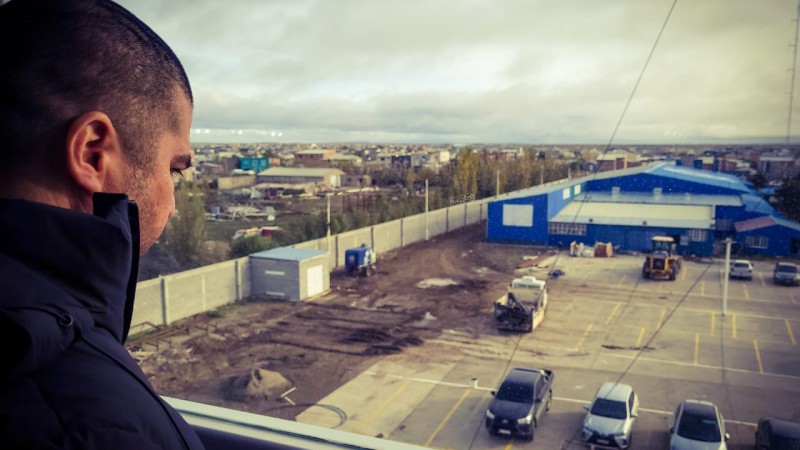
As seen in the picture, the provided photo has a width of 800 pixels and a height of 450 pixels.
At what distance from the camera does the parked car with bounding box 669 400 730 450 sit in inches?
65.0

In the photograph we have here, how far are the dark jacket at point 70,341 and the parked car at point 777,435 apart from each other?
1.39m

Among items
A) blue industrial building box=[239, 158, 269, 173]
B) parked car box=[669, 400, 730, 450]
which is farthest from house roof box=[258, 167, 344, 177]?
parked car box=[669, 400, 730, 450]

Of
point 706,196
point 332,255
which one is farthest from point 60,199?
point 332,255

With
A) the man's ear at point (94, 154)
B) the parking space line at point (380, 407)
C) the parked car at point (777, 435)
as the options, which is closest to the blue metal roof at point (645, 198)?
the parked car at point (777, 435)

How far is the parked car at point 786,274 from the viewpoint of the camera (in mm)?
1669

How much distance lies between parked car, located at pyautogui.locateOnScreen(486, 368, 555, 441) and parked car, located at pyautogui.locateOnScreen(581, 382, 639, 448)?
0.59 feet

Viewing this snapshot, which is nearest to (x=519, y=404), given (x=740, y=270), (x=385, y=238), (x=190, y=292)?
(x=740, y=270)

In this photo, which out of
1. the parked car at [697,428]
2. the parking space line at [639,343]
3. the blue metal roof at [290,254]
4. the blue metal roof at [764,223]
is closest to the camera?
the blue metal roof at [764,223]

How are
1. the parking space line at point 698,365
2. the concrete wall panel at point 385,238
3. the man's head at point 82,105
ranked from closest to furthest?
the man's head at point 82,105
the parking space line at point 698,365
the concrete wall panel at point 385,238

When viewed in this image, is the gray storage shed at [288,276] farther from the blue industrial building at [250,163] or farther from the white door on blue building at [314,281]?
the blue industrial building at [250,163]

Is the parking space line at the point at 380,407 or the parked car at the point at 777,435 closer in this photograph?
the parked car at the point at 777,435

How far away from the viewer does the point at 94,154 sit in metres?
0.42

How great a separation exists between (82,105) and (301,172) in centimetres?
379

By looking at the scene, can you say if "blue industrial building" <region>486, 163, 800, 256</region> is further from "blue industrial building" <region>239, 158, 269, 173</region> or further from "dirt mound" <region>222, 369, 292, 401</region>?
"dirt mound" <region>222, 369, 292, 401</region>
